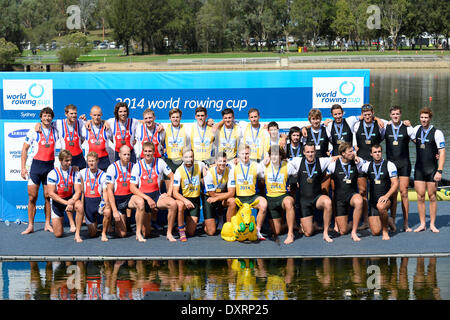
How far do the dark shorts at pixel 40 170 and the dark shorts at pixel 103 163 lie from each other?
73cm

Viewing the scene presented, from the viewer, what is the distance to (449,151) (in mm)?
19750

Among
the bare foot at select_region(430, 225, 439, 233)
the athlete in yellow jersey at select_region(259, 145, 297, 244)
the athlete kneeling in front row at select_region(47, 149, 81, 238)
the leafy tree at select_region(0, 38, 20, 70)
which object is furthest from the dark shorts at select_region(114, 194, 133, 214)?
the leafy tree at select_region(0, 38, 20, 70)

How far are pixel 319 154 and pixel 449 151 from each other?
448 inches

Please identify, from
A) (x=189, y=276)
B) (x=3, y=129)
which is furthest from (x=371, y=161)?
(x=3, y=129)

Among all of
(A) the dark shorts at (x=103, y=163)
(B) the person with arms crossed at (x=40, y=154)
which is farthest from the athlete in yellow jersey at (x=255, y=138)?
(B) the person with arms crossed at (x=40, y=154)

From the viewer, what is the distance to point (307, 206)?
9.46 metres

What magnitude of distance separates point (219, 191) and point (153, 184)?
1001 millimetres

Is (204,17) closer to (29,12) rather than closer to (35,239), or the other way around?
(29,12)

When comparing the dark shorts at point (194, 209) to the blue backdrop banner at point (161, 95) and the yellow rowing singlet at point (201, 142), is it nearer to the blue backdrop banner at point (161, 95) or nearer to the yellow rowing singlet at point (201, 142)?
the yellow rowing singlet at point (201, 142)

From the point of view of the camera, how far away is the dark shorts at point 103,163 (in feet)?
32.7

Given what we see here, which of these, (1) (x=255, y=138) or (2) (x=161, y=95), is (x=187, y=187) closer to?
(1) (x=255, y=138)

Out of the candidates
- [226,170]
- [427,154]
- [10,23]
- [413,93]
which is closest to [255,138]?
[226,170]

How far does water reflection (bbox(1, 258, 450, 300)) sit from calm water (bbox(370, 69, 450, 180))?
8487 mm

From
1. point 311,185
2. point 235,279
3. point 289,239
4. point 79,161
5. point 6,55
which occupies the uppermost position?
point 6,55
